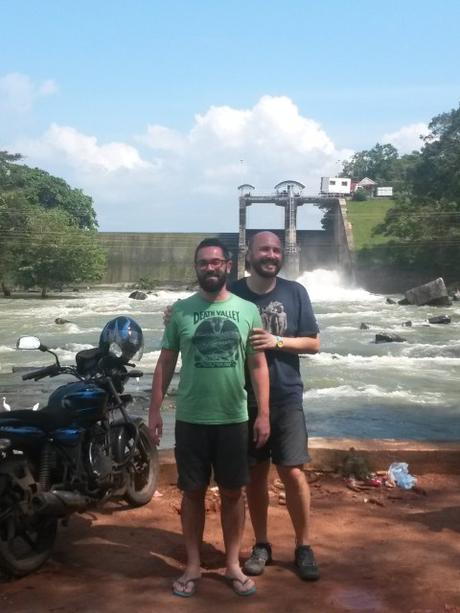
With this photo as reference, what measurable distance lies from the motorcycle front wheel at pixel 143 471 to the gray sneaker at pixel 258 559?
1.03m

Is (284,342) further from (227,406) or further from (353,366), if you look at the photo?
(353,366)

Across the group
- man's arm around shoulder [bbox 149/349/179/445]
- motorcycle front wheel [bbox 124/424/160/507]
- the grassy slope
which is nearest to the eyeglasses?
man's arm around shoulder [bbox 149/349/179/445]

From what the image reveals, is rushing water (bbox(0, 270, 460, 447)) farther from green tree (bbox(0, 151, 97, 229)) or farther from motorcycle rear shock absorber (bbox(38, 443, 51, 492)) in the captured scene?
green tree (bbox(0, 151, 97, 229))

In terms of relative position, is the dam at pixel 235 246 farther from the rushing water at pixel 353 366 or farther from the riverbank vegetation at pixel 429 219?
the rushing water at pixel 353 366

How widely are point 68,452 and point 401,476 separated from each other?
213 cm

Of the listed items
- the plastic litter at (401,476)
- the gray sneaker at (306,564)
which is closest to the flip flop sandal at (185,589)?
the gray sneaker at (306,564)

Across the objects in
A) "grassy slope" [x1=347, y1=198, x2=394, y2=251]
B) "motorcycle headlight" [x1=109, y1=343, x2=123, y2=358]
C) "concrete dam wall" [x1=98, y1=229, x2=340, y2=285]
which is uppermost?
"grassy slope" [x1=347, y1=198, x2=394, y2=251]

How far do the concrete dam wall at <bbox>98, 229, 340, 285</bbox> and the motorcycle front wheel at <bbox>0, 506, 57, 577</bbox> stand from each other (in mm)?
43415

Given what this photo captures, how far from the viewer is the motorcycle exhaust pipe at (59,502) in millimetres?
3303

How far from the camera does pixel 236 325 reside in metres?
3.11

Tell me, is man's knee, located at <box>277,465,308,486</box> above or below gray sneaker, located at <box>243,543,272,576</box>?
above

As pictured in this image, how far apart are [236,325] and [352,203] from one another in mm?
54302

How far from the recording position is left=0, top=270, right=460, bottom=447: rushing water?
1016cm

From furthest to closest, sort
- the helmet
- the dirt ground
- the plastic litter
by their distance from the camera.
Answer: the plastic litter
the helmet
the dirt ground
